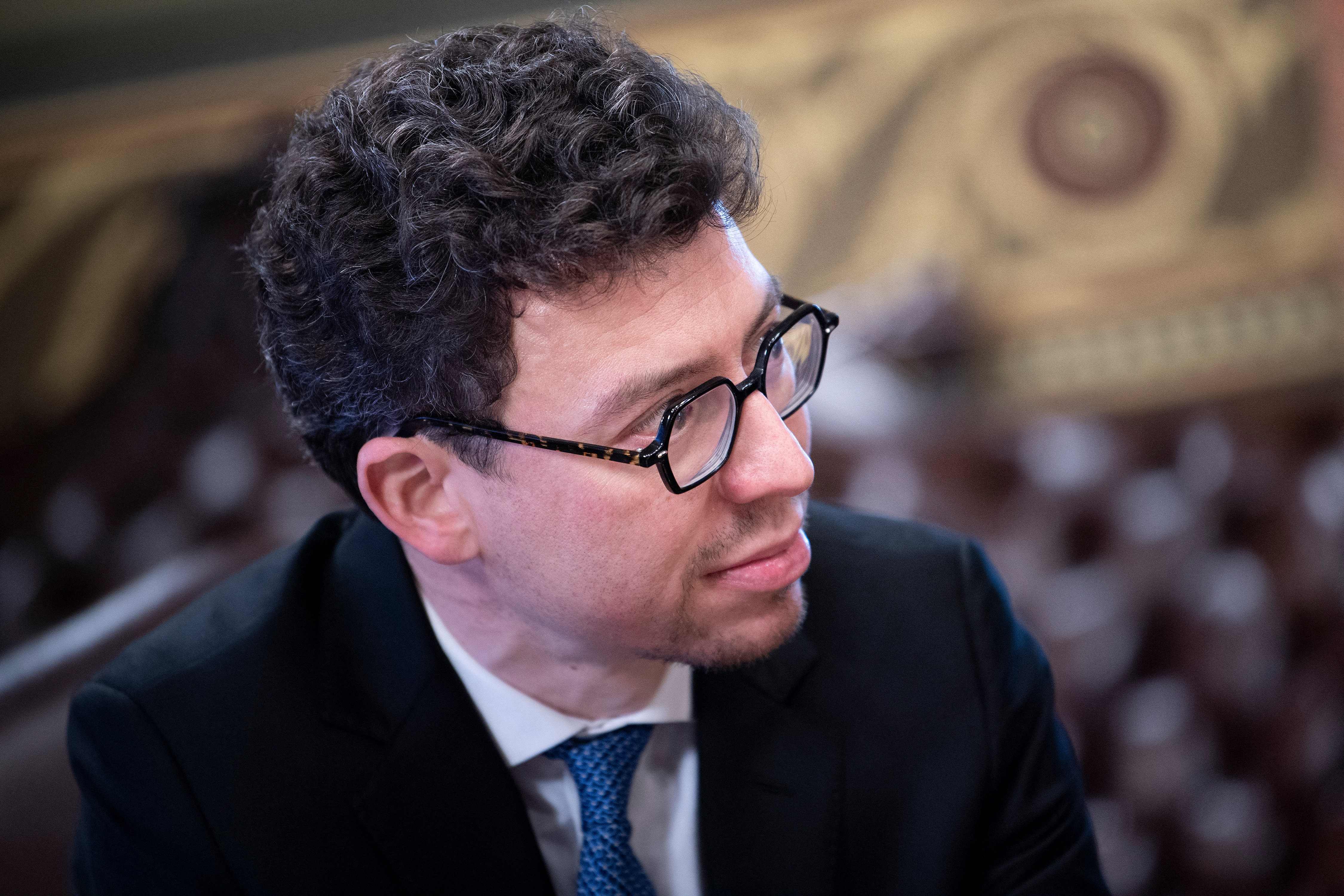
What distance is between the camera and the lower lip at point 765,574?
1.01 meters

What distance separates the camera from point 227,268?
2107 millimetres

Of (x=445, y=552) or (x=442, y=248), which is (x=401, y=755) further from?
(x=442, y=248)

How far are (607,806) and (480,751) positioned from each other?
13 cm

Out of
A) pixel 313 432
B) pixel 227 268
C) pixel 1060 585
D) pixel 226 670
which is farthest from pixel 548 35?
pixel 227 268

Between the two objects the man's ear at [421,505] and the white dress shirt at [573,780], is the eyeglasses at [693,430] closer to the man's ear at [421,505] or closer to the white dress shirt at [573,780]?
the man's ear at [421,505]

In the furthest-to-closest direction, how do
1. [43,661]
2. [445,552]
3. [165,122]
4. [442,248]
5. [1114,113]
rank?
[165,122] < [1114,113] < [43,661] < [445,552] < [442,248]

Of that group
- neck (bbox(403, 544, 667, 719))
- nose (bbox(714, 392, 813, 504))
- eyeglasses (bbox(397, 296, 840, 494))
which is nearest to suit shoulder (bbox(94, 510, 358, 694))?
neck (bbox(403, 544, 667, 719))

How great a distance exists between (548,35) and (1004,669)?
2.54 ft

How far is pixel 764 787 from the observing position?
3.74ft

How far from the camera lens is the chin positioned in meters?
1.01

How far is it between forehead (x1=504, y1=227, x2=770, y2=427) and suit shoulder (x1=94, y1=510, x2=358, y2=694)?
38cm

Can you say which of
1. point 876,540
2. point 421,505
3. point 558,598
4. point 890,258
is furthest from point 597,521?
point 890,258

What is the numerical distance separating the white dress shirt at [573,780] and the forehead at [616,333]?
33 centimetres

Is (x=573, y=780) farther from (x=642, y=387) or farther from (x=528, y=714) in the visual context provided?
(x=642, y=387)
